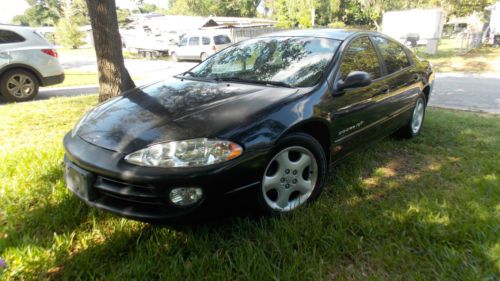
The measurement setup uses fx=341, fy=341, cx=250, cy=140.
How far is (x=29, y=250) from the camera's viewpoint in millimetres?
2102

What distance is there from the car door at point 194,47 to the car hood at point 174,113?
677 inches

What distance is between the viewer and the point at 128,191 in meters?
2.02

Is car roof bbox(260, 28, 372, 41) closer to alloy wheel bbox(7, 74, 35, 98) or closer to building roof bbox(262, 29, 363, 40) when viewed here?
building roof bbox(262, 29, 363, 40)

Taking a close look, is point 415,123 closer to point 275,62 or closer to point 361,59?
point 361,59

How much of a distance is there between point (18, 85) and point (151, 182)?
6768 mm

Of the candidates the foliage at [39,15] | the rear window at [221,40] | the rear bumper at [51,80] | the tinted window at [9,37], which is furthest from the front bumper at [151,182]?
the foliage at [39,15]

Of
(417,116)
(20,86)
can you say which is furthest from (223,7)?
(417,116)

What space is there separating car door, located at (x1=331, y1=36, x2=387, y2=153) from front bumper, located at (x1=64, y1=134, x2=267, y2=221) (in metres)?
0.96

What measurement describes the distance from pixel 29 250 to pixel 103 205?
53cm

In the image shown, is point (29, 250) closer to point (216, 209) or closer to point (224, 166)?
point (216, 209)

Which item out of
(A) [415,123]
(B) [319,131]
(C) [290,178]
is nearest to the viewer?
(C) [290,178]

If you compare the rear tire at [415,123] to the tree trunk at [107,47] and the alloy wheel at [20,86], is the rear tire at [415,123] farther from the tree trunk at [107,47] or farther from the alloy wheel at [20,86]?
the alloy wheel at [20,86]

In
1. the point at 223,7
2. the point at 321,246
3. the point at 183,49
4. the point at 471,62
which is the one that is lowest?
the point at 471,62

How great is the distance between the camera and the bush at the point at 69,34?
113ft
